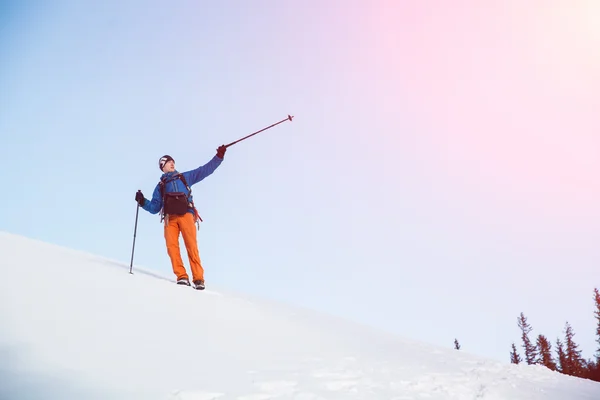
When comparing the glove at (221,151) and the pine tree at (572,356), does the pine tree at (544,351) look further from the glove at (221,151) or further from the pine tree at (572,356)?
the glove at (221,151)

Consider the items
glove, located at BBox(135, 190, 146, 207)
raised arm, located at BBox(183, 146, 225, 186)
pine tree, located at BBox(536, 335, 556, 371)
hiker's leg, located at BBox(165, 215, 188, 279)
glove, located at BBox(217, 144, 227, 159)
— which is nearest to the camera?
hiker's leg, located at BBox(165, 215, 188, 279)

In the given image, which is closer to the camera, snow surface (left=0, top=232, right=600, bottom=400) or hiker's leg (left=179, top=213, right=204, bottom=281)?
snow surface (left=0, top=232, right=600, bottom=400)

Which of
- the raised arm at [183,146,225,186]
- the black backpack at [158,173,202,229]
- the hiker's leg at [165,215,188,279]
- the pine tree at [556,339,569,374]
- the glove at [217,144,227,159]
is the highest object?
the glove at [217,144,227,159]

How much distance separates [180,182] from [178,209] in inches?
22.6

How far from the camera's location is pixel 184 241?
8.36 m

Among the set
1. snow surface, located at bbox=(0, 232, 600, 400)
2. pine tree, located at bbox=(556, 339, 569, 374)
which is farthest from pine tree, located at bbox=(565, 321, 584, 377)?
snow surface, located at bbox=(0, 232, 600, 400)

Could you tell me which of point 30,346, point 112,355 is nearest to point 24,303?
point 30,346

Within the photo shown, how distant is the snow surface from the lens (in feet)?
11.3

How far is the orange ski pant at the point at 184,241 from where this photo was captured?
8180 millimetres

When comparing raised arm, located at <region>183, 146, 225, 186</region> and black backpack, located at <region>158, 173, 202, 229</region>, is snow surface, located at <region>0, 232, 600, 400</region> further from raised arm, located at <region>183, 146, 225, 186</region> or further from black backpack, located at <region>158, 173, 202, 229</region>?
raised arm, located at <region>183, 146, 225, 186</region>

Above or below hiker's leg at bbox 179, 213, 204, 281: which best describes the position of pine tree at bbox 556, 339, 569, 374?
below

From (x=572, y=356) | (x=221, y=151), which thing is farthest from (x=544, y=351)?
(x=221, y=151)

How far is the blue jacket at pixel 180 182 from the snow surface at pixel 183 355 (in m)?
1.92

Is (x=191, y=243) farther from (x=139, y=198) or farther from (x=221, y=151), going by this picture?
(x=221, y=151)
